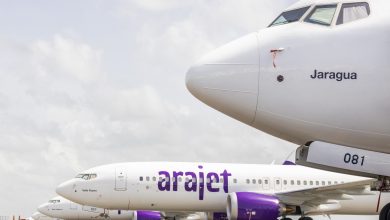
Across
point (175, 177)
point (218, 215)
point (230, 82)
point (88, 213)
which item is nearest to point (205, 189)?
point (175, 177)

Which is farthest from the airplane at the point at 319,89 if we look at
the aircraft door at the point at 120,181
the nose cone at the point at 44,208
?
the nose cone at the point at 44,208

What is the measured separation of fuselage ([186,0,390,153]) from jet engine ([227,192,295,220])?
19.0 m

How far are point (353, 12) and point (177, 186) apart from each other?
22.8m

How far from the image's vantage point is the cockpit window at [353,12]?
9.26m

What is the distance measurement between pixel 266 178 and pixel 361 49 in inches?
964

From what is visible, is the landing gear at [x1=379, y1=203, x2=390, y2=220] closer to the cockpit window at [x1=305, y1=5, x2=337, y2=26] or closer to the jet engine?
the cockpit window at [x1=305, y1=5, x2=337, y2=26]

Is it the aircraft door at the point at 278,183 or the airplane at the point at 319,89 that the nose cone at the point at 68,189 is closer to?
the aircraft door at the point at 278,183

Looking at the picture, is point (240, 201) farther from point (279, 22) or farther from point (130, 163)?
point (279, 22)

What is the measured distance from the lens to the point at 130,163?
32875 millimetres

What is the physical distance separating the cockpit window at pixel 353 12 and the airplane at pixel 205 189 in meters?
20.2

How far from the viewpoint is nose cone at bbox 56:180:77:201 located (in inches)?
1271

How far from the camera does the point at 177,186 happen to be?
31.4 metres

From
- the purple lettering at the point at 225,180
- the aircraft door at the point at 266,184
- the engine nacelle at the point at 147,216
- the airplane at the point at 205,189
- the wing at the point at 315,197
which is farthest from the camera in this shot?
the engine nacelle at the point at 147,216

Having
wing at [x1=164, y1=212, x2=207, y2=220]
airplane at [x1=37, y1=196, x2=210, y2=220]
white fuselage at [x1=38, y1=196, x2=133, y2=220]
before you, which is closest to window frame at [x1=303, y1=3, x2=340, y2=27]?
wing at [x1=164, y1=212, x2=207, y2=220]
